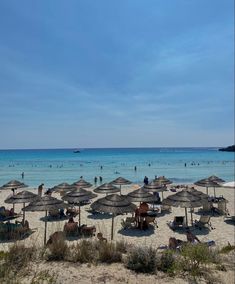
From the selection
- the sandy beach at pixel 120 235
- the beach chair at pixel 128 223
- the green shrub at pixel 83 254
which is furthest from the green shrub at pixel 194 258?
the beach chair at pixel 128 223

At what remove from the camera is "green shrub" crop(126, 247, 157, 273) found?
6730 mm

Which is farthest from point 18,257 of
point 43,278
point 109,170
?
point 109,170

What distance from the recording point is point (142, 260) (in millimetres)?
6785

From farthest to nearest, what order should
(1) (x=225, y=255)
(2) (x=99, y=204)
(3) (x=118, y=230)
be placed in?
1. (3) (x=118, y=230)
2. (2) (x=99, y=204)
3. (1) (x=225, y=255)

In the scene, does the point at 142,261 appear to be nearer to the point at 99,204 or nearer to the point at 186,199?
the point at 99,204

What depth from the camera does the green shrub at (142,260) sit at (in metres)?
6.73

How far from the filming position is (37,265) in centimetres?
662

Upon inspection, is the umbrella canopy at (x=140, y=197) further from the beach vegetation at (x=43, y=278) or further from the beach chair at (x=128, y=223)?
the beach vegetation at (x=43, y=278)

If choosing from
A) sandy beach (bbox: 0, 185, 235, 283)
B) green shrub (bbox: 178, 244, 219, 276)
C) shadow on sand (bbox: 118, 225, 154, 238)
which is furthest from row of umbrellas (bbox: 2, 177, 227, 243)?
green shrub (bbox: 178, 244, 219, 276)

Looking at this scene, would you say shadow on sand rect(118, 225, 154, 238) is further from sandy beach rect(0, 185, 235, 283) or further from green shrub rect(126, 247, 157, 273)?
green shrub rect(126, 247, 157, 273)

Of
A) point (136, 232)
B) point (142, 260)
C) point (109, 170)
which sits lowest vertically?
point (109, 170)

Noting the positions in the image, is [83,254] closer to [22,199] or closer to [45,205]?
[45,205]

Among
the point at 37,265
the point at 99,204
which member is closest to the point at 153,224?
the point at 99,204

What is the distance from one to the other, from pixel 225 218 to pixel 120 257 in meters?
10.4
